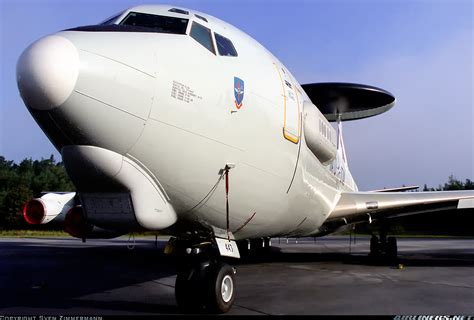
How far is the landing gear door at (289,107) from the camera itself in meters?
7.36

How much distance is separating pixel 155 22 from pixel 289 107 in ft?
8.76

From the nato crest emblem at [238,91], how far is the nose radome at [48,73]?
85.3 inches

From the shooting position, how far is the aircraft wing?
12250mm

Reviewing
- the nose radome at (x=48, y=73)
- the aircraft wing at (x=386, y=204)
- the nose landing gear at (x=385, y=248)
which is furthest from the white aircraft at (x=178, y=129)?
the nose landing gear at (x=385, y=248)

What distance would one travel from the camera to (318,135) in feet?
30.9

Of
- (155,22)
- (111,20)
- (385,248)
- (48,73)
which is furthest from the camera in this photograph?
(385,248)

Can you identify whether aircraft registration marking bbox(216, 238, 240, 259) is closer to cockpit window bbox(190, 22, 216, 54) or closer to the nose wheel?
the nose wheel

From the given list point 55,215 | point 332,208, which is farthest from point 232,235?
point 55,215

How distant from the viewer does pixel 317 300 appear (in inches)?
292

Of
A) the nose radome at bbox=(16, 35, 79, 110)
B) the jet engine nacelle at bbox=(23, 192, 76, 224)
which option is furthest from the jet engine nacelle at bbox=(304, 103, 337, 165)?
A: the jet engine nacelle at bbox=(23, 192, 76, 224)

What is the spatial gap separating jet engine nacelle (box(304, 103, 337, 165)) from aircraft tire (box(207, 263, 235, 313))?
3645 millimetres

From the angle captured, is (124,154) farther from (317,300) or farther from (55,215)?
(55,215)

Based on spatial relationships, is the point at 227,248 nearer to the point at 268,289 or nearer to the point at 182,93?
the point at 182,93

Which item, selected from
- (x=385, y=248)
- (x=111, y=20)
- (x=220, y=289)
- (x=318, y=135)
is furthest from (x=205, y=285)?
(x=385, y=248)
